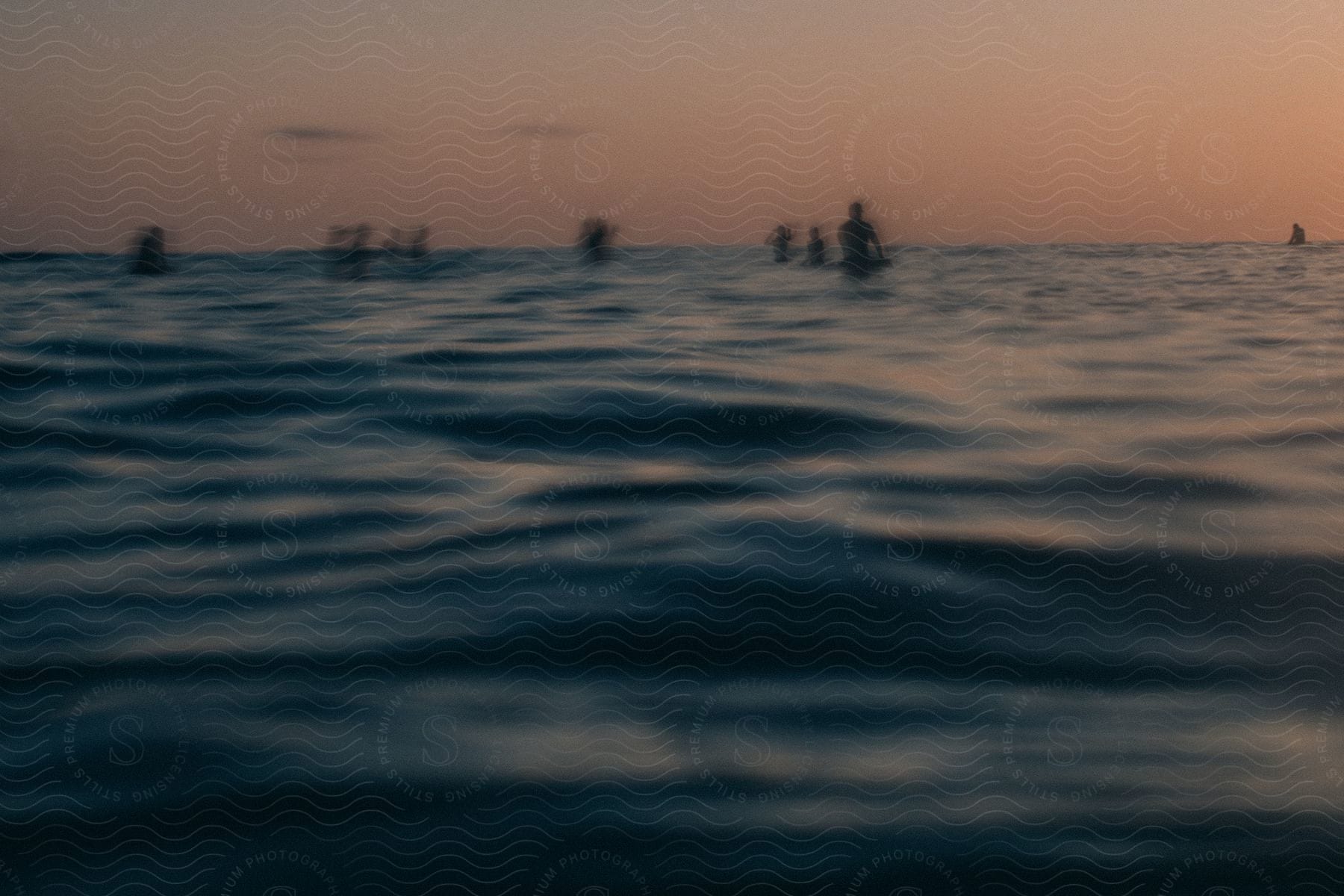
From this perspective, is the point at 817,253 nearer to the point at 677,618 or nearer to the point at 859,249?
the point at 859,249

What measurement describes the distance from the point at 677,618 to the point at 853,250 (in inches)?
200

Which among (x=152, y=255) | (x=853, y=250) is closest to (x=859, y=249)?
(x=853, y=250)

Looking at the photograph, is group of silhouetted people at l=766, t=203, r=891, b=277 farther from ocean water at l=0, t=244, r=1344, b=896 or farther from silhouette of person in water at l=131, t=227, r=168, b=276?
silhouette of person in water at l=131, t=227, r=168, b=276

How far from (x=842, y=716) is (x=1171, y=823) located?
699 mm

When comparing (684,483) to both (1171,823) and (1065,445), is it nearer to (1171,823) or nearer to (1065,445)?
(1065,445)

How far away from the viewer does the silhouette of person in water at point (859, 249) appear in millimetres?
7406

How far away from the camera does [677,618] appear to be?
10.5 ft

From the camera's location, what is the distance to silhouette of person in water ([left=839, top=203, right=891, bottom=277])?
292 inches

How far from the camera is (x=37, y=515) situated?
411 centimetres

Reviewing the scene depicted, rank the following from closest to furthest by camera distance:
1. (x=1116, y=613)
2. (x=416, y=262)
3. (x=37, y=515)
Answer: (x=1116, y=613), (x=37, y=515), (x=416, y=262)

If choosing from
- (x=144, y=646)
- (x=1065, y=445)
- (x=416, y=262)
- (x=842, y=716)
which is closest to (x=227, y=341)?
A: (x=416, y=262)

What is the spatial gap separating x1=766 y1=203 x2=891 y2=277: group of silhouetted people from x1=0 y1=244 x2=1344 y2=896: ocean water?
90 centimetres

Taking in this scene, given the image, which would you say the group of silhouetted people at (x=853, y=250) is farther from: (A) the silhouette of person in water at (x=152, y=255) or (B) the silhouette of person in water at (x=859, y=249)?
(A) the silhouette of person in water at (x=152, y=255)

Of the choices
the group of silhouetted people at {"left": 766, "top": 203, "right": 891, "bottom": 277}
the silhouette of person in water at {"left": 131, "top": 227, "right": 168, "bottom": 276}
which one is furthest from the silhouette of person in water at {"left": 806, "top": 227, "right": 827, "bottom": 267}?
the silhouette of person in water at {"left": 131, "top": 227, "right": 168, "bottom": 276}
